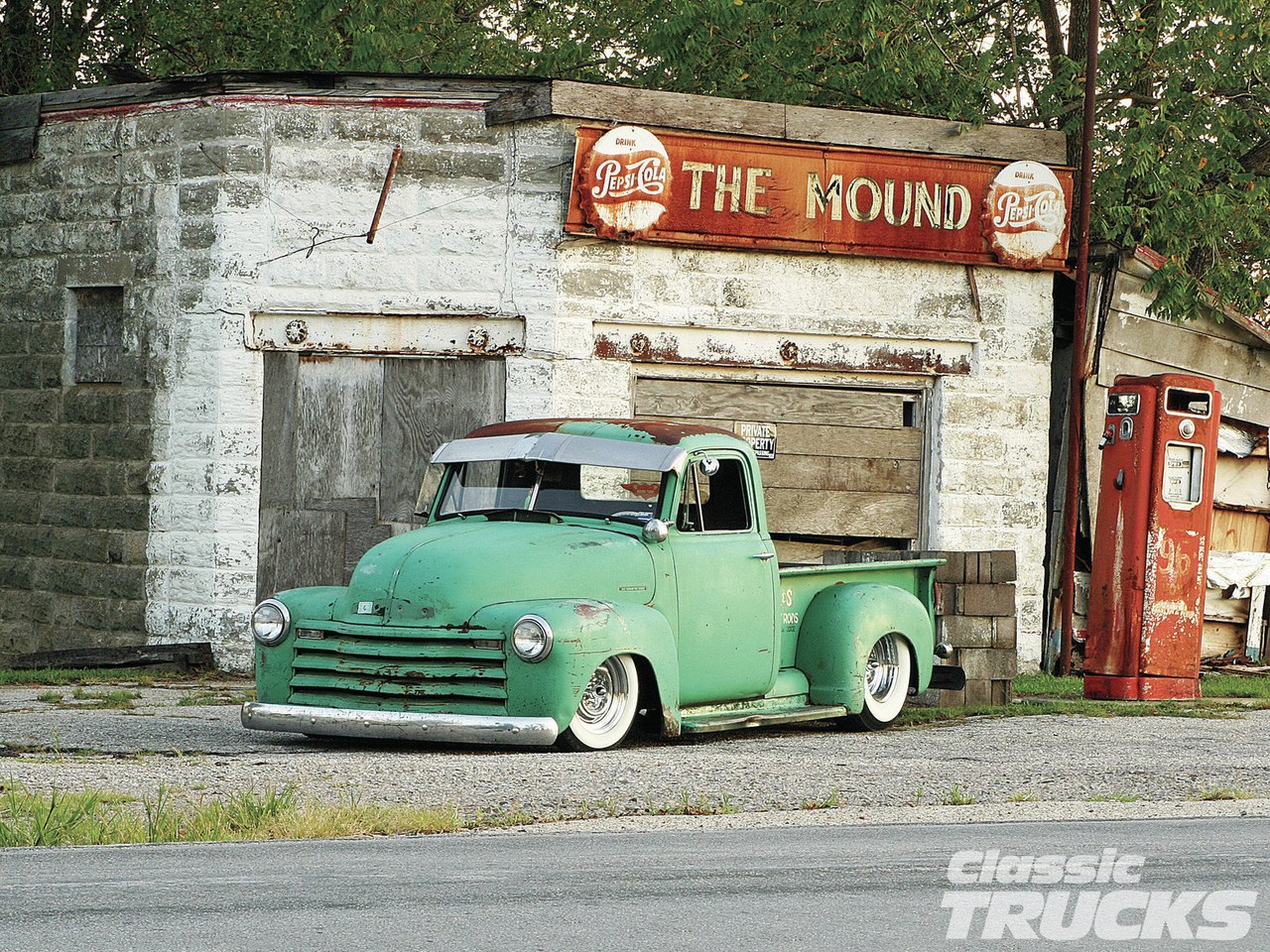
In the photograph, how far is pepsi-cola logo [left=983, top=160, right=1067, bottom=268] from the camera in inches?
619

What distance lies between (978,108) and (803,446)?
4.44 metres

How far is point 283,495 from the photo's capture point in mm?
14422

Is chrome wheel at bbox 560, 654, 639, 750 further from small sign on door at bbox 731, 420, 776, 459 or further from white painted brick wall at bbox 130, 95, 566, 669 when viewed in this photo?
A: small sign on door at bbox 731, 420, 776, 459

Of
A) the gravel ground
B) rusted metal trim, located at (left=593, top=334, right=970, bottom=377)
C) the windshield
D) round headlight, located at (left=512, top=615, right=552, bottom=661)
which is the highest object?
rusted metal trim, located at (left=593, top=334, right=970, bottom=377)

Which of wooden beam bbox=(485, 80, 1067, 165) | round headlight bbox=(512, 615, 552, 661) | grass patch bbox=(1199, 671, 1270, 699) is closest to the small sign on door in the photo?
wooden beam bbox=(485, 80, 1067, 165)

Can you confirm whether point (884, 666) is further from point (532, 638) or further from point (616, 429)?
point (532, 638)

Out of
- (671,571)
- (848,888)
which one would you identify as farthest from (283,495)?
(848,888)

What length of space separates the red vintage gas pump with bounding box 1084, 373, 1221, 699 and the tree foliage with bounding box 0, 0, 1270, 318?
10.2ft

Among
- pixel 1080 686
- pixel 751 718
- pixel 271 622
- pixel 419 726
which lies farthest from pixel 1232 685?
pixel 271 622

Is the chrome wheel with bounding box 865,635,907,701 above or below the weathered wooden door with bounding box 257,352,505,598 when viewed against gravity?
below

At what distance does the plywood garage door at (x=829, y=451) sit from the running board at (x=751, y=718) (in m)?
4.62

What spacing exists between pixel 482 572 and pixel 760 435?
21.1 ft

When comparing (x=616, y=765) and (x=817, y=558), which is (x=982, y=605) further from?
(x=616, y=765)

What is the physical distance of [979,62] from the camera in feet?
57.8
